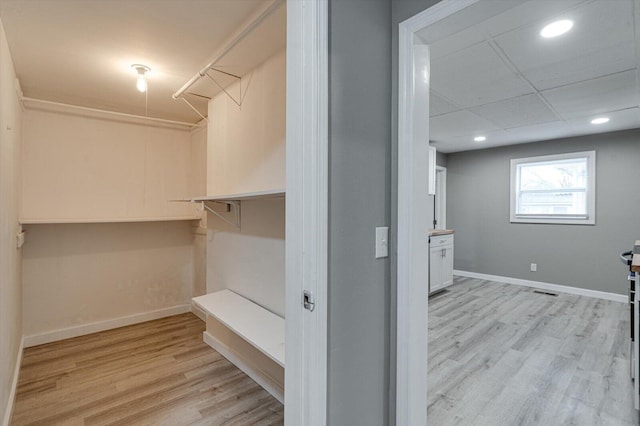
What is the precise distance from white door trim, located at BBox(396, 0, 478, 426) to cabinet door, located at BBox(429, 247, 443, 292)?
3338 millimetres

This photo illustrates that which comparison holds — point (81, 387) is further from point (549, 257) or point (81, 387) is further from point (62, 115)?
point (549, 257)

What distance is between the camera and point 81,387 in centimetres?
230

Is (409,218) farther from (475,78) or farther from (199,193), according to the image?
(199,193)

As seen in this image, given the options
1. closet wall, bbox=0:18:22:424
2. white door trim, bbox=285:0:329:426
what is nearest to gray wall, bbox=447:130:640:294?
white door trim, bbox=285:0:329:426

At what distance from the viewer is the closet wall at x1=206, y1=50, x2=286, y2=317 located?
2160mm

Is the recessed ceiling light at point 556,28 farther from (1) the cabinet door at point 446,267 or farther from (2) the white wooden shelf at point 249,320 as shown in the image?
(1) the cabinet door at point 446,267

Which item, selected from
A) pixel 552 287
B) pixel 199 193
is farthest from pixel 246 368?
pixel 552 287

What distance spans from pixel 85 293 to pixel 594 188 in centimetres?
659

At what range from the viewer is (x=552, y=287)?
484 centimetres

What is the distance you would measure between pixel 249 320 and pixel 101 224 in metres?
2.38

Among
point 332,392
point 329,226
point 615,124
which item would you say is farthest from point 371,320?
point 615,124

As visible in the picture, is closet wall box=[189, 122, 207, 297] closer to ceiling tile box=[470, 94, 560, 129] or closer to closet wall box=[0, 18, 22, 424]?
closet wall box=[0, 18, 22, 424]

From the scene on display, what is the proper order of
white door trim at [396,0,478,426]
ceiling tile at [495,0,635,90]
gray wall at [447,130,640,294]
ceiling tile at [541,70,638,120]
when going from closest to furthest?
1. white door trim at [396,0,478,426]
2. ceiling tile at [495,0,635,90]
3. ceiling tile at [541,70,638,120]
4. gray wall at [447,130,640,294]

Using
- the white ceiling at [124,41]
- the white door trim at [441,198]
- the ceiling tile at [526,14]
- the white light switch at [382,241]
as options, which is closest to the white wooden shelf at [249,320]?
the white light switch at [382,241]
